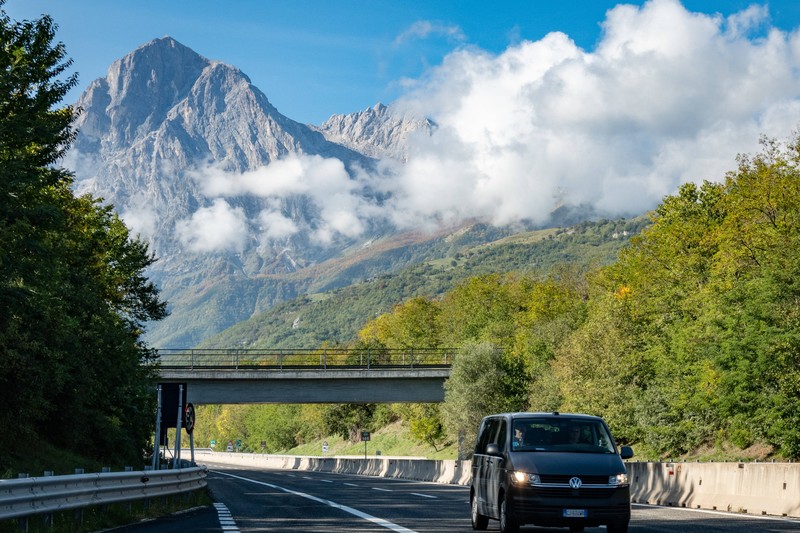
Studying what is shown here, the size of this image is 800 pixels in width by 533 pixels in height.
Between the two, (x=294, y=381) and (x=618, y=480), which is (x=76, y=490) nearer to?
(x=618, y=480)

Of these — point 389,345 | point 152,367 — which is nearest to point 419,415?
point 389,345

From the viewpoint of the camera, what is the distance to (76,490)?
15.5m

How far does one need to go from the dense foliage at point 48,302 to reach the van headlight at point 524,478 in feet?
56.7

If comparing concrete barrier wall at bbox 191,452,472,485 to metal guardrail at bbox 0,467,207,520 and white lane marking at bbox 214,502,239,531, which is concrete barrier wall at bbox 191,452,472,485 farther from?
metal guardrail at bbox 0,467,207,520

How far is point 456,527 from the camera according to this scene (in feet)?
54.4

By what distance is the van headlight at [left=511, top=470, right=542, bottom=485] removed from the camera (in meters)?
14.0

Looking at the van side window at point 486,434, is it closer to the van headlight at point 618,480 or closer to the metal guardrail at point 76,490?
the van headlight at point 618,480

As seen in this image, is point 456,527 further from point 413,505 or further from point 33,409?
point 33,409

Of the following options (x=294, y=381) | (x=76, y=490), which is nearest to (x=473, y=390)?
(x=294, y=381)

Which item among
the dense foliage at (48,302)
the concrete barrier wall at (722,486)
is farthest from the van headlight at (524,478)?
the dense foliage at (48,302)

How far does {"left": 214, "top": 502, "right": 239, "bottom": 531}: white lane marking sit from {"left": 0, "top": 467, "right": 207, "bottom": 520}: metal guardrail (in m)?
1.19

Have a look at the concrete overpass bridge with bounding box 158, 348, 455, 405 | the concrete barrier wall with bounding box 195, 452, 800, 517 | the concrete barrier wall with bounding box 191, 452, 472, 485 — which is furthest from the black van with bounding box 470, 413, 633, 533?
the concrete overpass bridge with bounding box 158, 348, 455, 405

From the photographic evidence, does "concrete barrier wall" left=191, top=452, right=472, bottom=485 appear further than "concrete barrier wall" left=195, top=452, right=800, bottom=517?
Yes

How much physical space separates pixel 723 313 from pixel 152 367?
2953 centimetres
